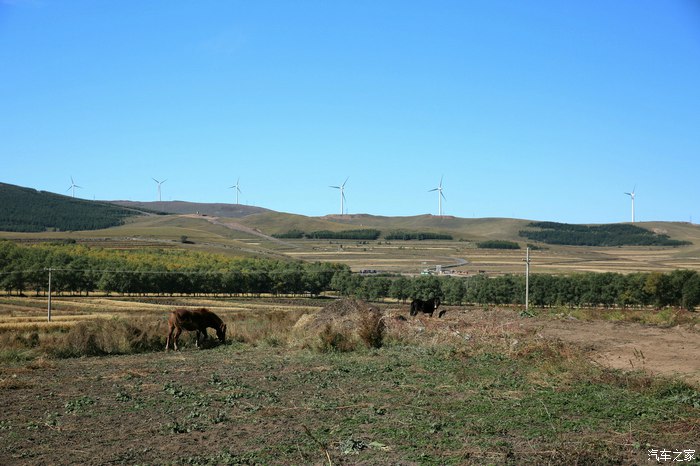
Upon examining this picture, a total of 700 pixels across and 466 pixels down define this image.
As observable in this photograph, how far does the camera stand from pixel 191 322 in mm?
24078

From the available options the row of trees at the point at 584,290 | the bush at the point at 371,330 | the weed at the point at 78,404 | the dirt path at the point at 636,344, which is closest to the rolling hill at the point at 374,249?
the row of trees at the point at 584,290

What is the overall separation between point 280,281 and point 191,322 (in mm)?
52893

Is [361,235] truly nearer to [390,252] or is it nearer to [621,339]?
[390,252]

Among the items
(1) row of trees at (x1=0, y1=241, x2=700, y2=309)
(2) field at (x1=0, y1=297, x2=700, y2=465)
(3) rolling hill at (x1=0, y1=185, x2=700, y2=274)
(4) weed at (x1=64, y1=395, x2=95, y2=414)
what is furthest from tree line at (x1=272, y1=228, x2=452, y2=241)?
(4) weed at (x1=64, y1=395, x2=95, y2=414)

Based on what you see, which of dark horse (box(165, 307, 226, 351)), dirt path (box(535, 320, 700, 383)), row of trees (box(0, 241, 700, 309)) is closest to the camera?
dirt path (box(535, 320, 700, 383))

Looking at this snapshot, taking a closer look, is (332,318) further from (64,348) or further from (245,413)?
(245,413)

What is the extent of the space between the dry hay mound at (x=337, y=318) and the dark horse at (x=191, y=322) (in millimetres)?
3034

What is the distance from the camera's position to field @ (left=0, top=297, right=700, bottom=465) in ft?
30.3

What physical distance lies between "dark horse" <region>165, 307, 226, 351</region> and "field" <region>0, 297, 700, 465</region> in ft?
2.37

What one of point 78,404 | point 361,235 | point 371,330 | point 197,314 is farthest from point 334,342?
point 361,235

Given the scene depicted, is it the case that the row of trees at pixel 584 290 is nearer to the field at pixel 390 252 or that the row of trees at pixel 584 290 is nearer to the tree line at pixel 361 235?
the field at pixel 390 252

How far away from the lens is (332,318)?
76.9 feet

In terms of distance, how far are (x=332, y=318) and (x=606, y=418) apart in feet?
45.1

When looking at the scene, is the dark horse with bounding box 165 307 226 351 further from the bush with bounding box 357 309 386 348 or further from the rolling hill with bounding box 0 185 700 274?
the rolling hill with bounding box 0 185 700 274
